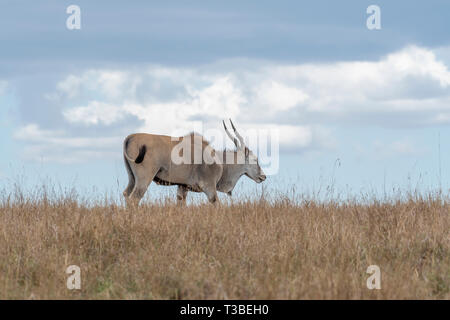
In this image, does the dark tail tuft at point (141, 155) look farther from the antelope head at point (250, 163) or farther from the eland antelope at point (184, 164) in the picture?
the antelope head at point (250, 163)

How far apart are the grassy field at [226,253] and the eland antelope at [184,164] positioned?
2573 mm

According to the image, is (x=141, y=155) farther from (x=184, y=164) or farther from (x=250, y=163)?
(x=250, y=163)

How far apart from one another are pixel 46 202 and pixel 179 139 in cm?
330

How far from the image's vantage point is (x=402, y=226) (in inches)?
304

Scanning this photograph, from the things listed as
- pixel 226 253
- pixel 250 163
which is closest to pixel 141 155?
pixel 250 163

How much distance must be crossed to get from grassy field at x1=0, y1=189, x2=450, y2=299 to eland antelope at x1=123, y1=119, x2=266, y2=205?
2.57m

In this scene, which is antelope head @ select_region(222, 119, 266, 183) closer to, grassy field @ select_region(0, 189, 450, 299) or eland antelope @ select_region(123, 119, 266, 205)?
eland antelope @ select_region(123, 119, 266, 205)

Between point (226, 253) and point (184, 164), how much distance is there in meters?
5.92

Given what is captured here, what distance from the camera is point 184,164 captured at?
12398 millimetres

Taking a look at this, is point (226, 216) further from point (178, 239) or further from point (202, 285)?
point (202, 285)

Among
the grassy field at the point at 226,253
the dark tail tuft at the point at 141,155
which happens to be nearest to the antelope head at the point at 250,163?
the dark tail tuft at the point at 141,155

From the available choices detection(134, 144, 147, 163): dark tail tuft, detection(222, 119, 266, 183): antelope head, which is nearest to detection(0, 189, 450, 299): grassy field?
detection(134, 144, 147, 163): dark tail tuft

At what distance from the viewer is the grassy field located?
213 inches
